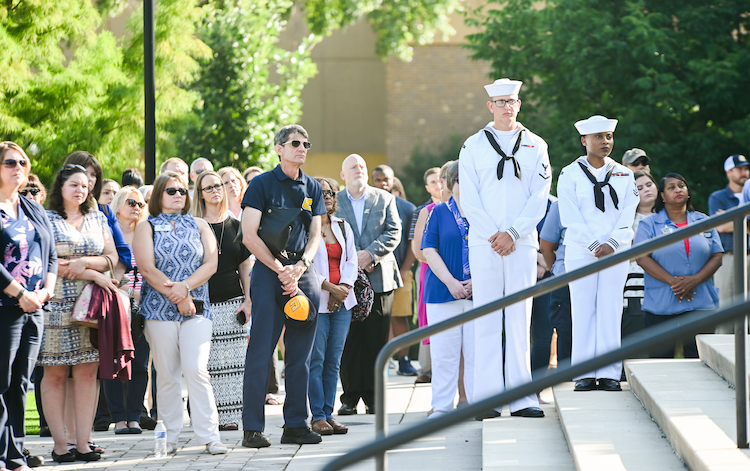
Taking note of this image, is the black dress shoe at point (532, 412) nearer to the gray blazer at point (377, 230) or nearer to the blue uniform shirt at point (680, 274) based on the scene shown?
the blue uniform shirt at point (680, 274)

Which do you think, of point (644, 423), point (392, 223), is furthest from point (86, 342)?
point (644, 423)

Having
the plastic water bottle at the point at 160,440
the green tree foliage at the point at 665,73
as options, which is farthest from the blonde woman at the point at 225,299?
the green tree foliage at the point at 665,73

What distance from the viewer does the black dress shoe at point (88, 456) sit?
20.6 feet

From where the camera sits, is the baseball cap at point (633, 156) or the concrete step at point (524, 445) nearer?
the concrete step at point (524, 445)

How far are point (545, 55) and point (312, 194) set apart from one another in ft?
52.6

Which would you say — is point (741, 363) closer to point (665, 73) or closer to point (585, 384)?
point (585, 384)

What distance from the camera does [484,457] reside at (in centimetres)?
545

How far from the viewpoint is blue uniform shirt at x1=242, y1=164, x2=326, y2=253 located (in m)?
6.66

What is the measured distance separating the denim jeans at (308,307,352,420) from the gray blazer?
0.88 meters

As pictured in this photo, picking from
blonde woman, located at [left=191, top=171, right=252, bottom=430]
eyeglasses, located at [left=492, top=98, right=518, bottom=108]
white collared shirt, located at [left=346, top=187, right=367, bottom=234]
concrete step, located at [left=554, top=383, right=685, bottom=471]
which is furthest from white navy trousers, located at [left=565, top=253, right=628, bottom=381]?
blonde woman, located at [left=191, top=171, right=252, bottom=430]

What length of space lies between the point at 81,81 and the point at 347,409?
627 centimetres

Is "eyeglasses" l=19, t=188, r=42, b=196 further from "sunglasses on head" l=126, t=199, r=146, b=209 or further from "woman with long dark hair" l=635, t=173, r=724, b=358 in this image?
"woman with long dark hair" l=635, t=173, r=724, b=358

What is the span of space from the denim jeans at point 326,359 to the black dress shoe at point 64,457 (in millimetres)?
1900

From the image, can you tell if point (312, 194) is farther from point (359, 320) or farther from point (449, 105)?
point (449, 105)
